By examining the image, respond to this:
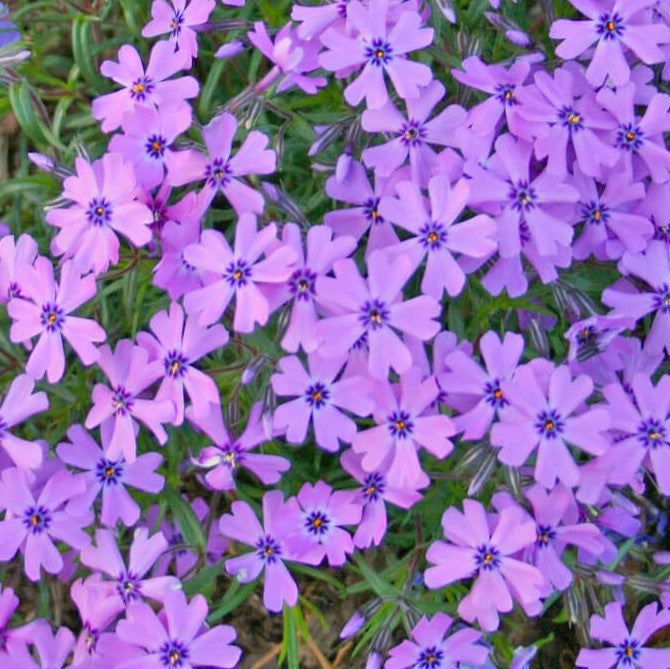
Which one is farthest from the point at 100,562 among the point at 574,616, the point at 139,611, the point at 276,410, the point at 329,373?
the point at 574,616

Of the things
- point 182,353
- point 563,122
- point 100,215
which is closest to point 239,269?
point 182,353

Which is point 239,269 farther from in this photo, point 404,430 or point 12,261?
point 12,261

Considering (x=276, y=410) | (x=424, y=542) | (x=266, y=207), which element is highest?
(x=266, y=207)

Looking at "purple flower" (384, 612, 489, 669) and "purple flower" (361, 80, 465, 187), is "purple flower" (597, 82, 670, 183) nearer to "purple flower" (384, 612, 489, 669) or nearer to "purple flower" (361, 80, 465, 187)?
"purple flower" (361, 80, 465, 187)

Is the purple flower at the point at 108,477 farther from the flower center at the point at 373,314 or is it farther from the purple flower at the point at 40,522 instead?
the flower center at the point at 373,314

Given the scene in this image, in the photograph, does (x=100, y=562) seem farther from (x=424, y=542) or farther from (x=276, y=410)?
(x=424, y=542)
